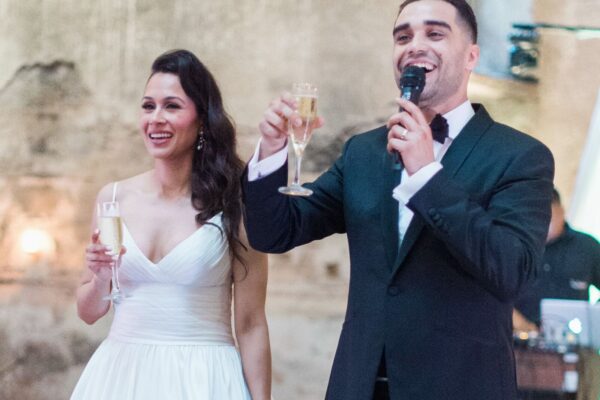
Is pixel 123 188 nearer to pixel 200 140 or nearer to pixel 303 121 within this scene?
pixel 200 140

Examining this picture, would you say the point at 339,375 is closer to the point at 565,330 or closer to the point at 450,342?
the point at 450,342

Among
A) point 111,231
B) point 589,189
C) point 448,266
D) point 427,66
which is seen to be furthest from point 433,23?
point 589,189

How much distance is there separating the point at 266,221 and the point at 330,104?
9.98ft

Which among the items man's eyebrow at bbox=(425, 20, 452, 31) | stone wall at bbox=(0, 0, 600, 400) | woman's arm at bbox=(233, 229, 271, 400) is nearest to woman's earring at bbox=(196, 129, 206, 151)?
woman's arm at bbox=(233, 229, 271, 400)

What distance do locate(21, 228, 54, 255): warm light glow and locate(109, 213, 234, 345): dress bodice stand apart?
2631 millimetres

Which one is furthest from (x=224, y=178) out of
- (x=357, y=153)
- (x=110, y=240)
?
(x=357, y=153)

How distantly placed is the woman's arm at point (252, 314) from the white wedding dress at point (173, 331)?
0.04 metres

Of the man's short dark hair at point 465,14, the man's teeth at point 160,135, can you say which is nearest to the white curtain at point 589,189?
the man's teeth at point 160,135

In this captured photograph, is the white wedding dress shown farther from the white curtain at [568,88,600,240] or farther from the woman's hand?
the white curtain at [568,88,600,240]

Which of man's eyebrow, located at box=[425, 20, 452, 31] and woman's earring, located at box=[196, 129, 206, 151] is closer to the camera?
man's eyebrow, located at box=[425, 20, 452, 31]

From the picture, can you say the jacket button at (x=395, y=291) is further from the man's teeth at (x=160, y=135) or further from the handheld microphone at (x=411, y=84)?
the man's teeth at (x=160, y=135)

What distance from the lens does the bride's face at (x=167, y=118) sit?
2986 millimetres

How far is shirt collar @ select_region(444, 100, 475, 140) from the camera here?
210 cm

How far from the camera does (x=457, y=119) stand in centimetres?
211
